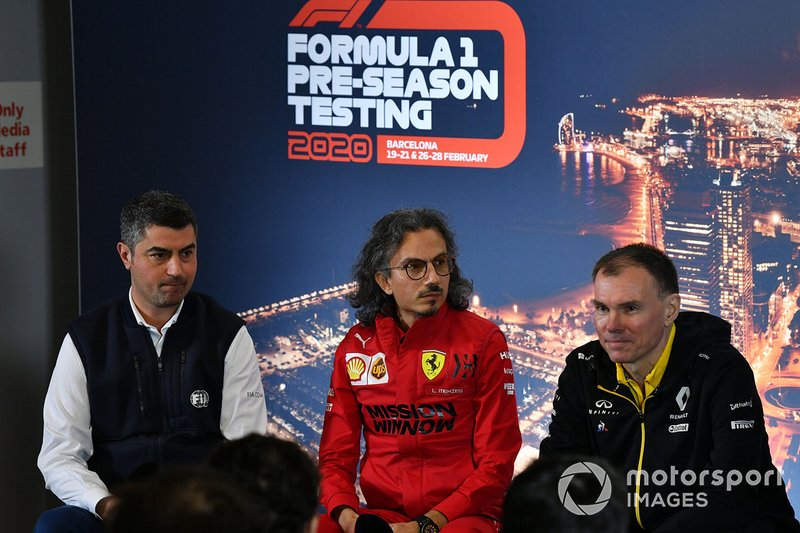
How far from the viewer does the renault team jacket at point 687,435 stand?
2.46 meters

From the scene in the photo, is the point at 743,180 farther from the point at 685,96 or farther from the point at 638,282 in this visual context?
the point at 638,282

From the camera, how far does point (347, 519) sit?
2.74 meters

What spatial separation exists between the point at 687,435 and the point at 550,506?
1.22m

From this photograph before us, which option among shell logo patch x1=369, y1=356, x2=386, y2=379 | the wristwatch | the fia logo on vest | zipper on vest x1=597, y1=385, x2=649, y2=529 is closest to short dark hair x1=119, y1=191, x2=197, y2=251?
the fia logo on vest

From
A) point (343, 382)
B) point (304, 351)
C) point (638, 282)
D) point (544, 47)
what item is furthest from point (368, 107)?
point (638, 282)

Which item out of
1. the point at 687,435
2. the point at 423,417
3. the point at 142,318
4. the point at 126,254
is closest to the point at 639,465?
the point at 687,435

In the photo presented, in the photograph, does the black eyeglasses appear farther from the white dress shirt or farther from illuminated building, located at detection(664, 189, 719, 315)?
illuminated building, located at detection(664, 189, 719, 315)

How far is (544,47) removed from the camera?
3.65 m

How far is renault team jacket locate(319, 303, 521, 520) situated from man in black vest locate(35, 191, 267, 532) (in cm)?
31

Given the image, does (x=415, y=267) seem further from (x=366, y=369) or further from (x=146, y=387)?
(x=146, y=387)

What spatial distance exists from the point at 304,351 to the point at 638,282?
5.82 feet

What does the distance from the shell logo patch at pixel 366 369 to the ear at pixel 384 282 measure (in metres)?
0.19

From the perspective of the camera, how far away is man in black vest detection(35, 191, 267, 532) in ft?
9.86

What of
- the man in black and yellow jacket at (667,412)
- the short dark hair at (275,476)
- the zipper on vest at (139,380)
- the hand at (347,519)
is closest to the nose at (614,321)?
the man in black and yellow jacket at (667,412)
